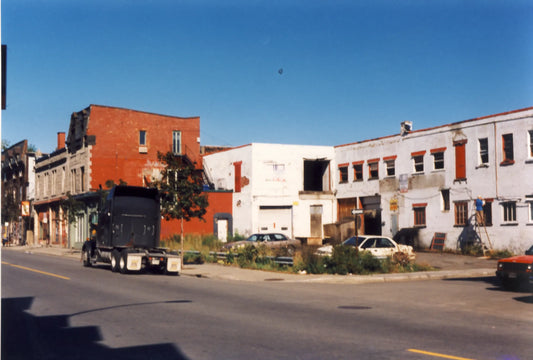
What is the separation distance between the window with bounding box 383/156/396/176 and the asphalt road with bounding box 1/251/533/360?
2423 centimetres

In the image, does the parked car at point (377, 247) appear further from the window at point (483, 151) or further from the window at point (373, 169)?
the window at point (373, 169)

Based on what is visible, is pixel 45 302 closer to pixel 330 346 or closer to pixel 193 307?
pixel 193 307

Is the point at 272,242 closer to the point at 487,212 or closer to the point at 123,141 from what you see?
the point at 487,212

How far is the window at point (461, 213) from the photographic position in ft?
122

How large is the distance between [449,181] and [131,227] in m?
21.7

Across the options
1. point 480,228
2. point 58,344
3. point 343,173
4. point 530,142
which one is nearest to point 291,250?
point 480,228

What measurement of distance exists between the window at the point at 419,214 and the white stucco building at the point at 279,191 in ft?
30.7

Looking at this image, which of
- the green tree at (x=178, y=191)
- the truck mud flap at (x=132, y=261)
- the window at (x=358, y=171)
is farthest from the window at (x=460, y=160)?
the truck mud flap at (x=132, y=261)

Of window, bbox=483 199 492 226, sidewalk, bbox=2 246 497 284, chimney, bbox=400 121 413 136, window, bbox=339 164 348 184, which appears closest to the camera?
sidewalk, bbox=2 246 497 284

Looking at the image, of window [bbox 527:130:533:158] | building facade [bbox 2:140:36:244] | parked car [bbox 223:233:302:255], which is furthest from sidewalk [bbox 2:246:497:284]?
building facade [bbox 2:140:36:244]

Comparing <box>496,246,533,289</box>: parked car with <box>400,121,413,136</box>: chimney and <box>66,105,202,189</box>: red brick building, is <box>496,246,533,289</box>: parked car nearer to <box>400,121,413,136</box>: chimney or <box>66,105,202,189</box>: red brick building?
<box>400,121,413,136</box>: chimney

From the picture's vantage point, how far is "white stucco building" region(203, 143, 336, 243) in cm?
4775

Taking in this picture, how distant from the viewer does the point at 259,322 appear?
37.0ft

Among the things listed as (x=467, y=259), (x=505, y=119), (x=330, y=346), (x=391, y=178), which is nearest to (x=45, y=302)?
(x=330, y=346)
